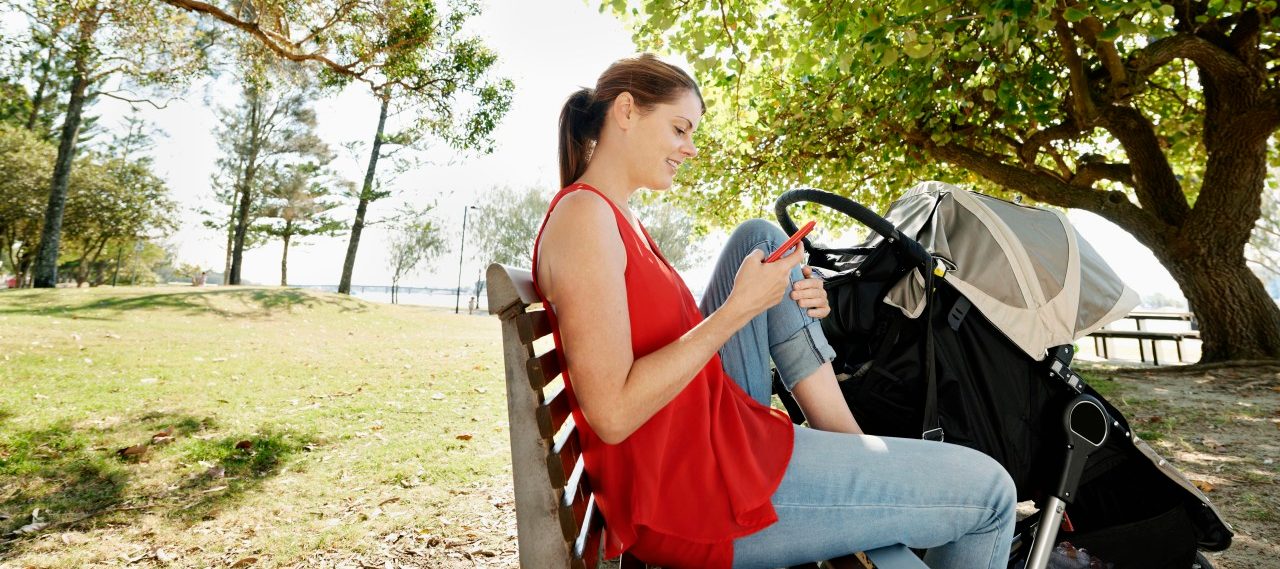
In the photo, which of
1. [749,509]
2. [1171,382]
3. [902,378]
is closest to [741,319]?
[749,509]

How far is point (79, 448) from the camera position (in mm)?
4418

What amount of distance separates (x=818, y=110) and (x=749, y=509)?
8.12 m

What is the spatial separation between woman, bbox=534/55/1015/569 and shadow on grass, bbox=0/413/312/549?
3.19m

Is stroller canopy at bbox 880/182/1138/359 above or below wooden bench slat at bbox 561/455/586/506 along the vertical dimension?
above

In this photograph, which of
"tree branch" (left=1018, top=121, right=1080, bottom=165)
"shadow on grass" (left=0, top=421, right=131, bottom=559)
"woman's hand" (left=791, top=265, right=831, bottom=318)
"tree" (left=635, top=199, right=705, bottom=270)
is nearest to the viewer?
"woman's hand" (left=791, top=265, right=831, bottom=318)

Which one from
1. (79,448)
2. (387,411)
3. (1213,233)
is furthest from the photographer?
(1213,233)

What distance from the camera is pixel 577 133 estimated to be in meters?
1.86

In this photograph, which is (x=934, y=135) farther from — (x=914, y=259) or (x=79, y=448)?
(x=79, y=448)

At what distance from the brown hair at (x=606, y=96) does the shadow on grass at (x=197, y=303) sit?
561 inches

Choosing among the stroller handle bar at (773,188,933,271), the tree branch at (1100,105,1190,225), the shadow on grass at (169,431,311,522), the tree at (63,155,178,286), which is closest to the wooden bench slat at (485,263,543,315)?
the stroller handle bar at (773,188,933,271)

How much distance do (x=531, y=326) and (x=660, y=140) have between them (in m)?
0.76

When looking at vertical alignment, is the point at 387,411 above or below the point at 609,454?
below

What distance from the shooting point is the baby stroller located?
6.42 ft

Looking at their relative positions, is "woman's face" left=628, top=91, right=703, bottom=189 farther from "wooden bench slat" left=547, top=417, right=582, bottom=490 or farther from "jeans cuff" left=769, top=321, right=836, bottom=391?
"wooden bench slat" left=547, top=417, right=582, bottom=490
